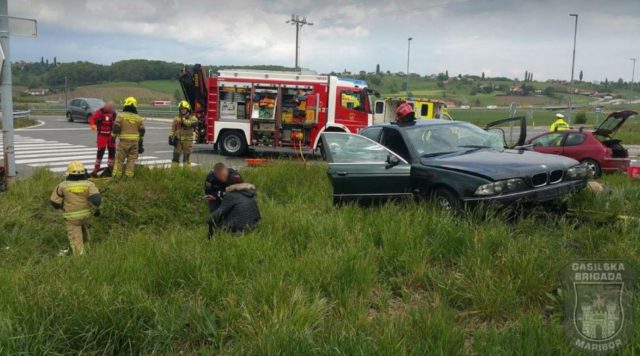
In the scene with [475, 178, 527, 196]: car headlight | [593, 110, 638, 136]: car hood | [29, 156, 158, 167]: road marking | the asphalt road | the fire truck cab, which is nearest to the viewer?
[475, 178, 527, 196]: car headlight

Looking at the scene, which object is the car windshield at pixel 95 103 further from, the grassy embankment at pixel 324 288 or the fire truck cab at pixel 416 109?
the grassy embankment at pixel 324 288

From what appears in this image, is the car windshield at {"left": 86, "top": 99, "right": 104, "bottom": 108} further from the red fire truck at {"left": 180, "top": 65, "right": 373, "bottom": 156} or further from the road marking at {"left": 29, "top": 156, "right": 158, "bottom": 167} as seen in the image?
the road marking at {"left": 29, "top": 156, "right": 158, "bottom": 167}

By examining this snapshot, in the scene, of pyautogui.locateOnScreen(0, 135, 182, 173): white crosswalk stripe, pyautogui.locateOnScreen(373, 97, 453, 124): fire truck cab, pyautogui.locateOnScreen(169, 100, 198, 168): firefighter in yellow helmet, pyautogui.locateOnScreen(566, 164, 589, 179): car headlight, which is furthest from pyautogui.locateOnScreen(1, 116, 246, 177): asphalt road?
pyautogui.locateOnScreen(373, 97, 453, 124): fire truck cab

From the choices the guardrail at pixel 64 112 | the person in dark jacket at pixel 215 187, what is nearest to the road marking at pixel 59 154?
the person in dark jacket at pixel 215 187

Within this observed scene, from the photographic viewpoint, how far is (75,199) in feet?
21.9

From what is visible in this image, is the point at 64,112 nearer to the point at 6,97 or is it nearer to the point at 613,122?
the point at 6,97

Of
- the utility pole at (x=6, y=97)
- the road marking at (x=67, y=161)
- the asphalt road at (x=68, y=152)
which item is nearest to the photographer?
the utility pole at (x=6, y=97)

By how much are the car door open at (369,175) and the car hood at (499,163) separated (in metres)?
0.38

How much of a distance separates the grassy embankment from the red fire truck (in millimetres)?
11174

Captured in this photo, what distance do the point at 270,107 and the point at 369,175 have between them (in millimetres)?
10731

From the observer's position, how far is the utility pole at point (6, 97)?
8.79 metres

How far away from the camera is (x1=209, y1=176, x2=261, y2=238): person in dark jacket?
5574 mm

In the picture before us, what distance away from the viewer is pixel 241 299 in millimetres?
3645

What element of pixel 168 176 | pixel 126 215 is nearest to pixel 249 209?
pixel 126 215
